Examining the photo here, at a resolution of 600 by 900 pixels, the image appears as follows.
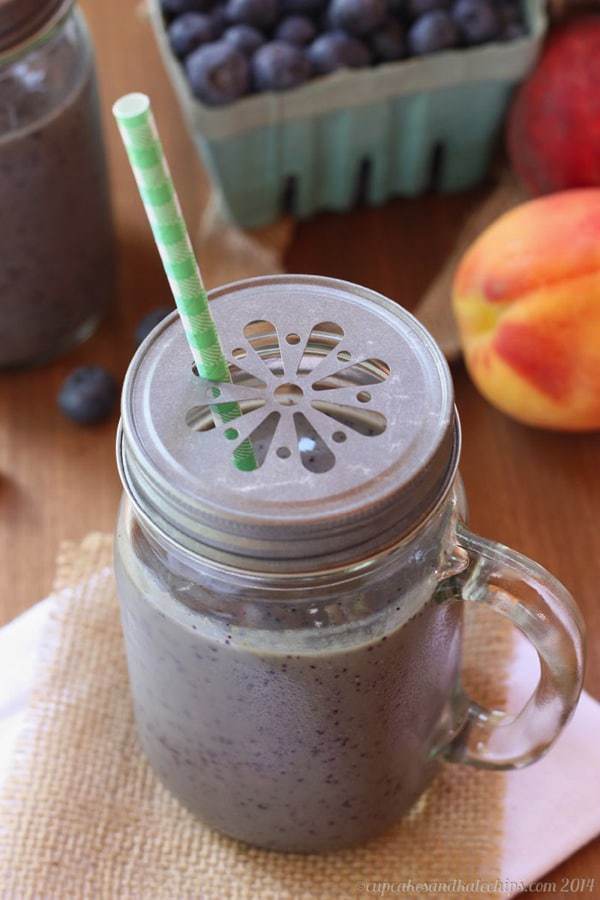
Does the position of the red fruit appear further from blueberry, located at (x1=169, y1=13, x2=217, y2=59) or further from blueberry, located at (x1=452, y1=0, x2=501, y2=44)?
blueberry, located at (x1=169, y1=13, x2=217, y2=59)

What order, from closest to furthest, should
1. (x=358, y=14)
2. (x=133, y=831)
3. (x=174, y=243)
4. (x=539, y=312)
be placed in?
(x=174, y=243) → (x=133, y=831) → (x=539, y=312) → (x=358, y=14)

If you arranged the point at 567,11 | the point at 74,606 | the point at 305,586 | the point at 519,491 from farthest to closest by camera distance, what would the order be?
the point at 567,11, the point at 519,491, the point at 74,606, the point at 305,586

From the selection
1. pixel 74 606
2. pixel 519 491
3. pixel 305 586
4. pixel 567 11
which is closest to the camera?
pixel 305 586

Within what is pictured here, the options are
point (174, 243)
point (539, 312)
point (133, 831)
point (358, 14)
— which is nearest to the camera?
point (174, 243)

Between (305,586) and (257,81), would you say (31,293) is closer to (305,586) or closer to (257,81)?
(257,81)

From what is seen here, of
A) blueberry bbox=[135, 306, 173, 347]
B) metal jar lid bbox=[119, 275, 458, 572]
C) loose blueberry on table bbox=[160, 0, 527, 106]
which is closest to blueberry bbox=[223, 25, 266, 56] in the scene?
loose blueberry on table bbox=[160, 0, 527, 106]

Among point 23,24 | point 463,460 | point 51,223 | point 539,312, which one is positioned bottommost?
point 463,460

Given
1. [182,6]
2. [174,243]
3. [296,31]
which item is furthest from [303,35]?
[174,243]

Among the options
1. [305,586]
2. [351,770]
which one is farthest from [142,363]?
[351,770]

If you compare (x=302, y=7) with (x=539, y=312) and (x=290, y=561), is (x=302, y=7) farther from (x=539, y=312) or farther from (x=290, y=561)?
(x=290, y=561)
